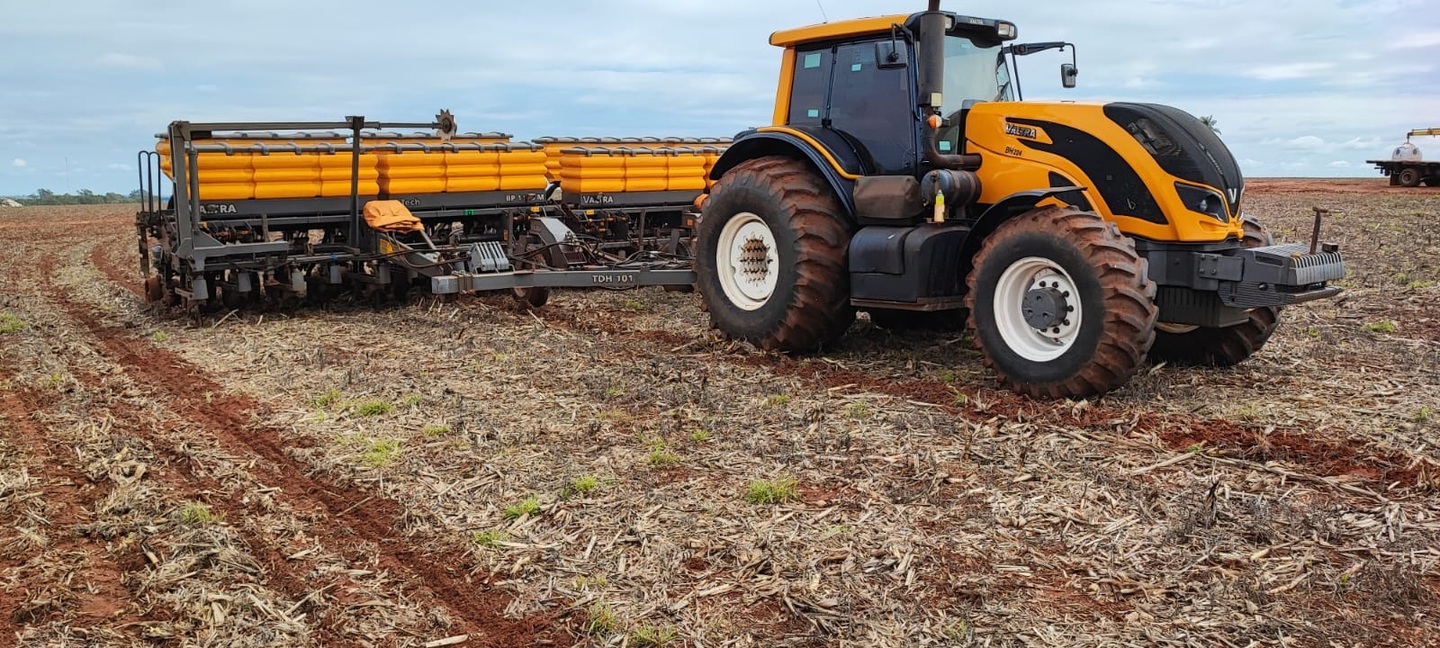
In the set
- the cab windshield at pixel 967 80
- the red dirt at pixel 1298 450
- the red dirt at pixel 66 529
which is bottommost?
the red dirt at pixel 66 529

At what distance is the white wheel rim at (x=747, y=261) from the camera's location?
28.2 feet

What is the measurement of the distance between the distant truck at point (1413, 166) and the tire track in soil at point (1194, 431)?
36716 mm

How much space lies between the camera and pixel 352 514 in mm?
5246

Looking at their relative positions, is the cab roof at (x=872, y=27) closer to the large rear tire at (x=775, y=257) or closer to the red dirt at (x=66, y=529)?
the large rear tire at (x=775, y=257)

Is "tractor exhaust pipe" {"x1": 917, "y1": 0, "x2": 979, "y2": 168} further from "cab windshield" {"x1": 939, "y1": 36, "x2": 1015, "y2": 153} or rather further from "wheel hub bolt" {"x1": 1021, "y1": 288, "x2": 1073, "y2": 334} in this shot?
"wheel hub bolt" {"x1": 1021, "y1": 288, "x2": 1073, "y2": 334}

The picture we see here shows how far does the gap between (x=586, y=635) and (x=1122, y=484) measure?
2681 mm

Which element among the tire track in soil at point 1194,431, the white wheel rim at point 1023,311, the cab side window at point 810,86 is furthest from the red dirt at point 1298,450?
the cab side window at point 810,86

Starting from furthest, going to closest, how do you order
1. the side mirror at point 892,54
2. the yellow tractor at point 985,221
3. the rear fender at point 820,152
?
the rear fender at point 820,152
the side mirror at point 892,54
the yellow tractor at point 985,221

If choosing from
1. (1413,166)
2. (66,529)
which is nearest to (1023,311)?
(66,529)

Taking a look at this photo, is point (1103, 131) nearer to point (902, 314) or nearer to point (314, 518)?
point (902, 314)

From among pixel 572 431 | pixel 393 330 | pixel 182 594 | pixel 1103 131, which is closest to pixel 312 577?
pixel 182 594

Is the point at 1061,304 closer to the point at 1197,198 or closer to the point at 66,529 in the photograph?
the point at 1197,198

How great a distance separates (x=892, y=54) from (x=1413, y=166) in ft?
121

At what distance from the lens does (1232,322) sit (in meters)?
6.95
